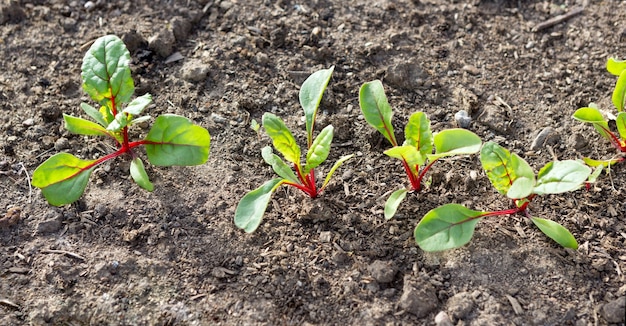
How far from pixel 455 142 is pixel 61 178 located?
1.69 metres

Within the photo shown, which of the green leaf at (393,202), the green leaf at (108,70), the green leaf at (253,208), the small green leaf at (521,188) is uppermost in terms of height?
the green leaf at (108,70)

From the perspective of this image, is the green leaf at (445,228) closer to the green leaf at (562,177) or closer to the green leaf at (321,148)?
the green leaf at (562,177)

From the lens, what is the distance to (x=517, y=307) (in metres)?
2.61

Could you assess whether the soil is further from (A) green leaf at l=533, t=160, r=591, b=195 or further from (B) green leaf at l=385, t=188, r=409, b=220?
(A) green leaf at l=533, t=160, r=591, b=195

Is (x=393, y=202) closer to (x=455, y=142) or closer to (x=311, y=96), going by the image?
(x=455, y=142)

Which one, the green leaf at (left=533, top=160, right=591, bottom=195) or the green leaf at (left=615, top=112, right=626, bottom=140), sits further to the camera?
the green leaf at (left=615, top=112, right=626, bottom=140)

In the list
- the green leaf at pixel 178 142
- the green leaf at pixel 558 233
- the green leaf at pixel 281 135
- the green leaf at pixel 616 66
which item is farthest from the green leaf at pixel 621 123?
the green leaf at pixel 178 142

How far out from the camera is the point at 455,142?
2732 millimetres

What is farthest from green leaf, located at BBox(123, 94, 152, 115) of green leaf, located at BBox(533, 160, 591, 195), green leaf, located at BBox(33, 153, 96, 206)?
green leaf, located at BBox(533, 160, 591, 195)

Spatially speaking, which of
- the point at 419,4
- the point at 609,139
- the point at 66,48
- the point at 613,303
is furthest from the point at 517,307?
the point at 66,48

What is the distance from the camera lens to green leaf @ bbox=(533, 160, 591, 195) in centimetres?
257

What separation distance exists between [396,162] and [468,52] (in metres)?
0.89

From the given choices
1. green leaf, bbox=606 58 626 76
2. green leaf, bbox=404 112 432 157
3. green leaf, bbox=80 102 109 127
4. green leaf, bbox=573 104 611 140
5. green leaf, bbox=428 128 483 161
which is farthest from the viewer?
green leaf, bbox=606 58 626 76

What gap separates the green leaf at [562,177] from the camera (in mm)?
2570
